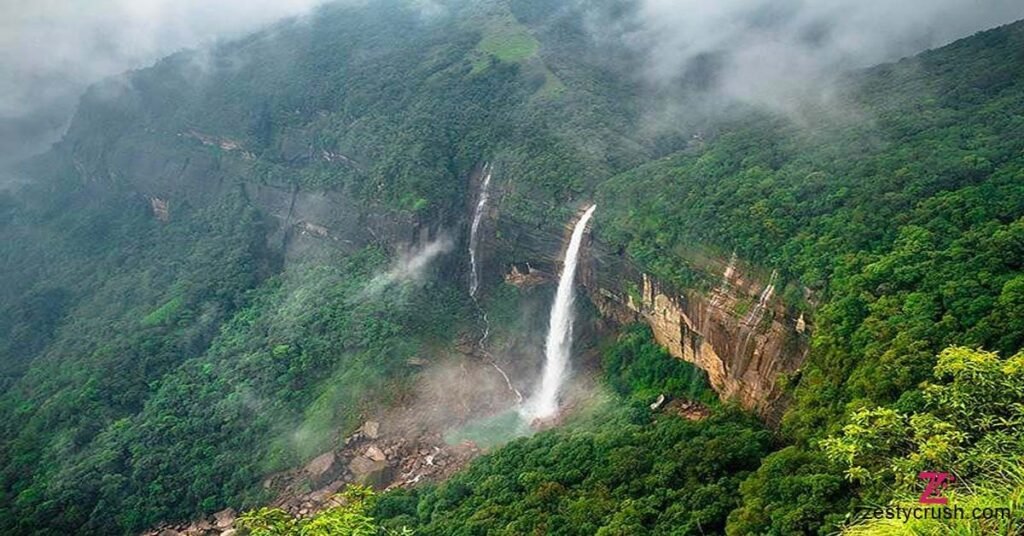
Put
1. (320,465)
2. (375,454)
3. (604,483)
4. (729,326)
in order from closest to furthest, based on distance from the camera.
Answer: (604,483) → (729,326) → (320,465) → (375,454)

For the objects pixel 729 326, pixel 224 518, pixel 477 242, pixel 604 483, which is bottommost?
pixel 224 518

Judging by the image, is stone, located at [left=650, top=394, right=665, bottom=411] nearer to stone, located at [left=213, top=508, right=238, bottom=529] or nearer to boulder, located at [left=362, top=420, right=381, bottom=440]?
boulder, located at [left=362, top=420, right=381, bottom=440]

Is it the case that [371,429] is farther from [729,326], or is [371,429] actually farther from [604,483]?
[729,326]

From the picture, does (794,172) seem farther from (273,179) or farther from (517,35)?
(273,179)

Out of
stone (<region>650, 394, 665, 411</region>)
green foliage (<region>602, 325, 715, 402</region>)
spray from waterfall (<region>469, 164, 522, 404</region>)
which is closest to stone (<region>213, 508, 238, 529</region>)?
spray from waterfall (<region>469, 164, 522, 404</region>)

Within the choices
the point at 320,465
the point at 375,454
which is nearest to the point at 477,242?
the point at 375,454

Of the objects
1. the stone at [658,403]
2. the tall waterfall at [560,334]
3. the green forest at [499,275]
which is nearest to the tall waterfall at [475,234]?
the green forest at [499,275]

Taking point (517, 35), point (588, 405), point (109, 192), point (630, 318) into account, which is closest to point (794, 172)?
point (630, 318)

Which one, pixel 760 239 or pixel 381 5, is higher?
pixel 381 5

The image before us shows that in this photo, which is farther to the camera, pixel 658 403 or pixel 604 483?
pixel 658 403
